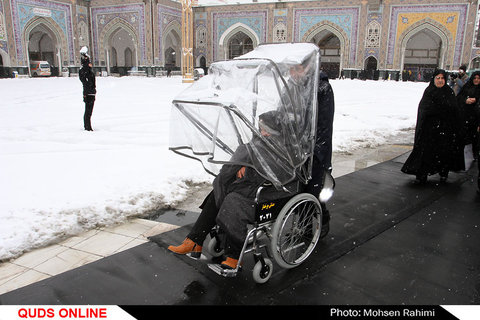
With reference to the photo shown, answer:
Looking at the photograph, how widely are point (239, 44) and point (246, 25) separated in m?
3.07

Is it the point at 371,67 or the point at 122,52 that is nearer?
the point at 371,67

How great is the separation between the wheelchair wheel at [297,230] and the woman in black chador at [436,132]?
231 centimetres

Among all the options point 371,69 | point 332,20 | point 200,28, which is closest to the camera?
point 332,20

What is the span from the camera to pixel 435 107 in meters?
4.01

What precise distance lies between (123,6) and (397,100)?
738 inches

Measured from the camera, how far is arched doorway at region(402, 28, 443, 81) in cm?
2448

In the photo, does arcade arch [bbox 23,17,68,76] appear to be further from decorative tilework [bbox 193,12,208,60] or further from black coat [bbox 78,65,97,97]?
black coat [bbox 78,65,97,97]

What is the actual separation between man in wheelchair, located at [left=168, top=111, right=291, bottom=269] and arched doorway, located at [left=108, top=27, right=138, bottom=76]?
92.1ft

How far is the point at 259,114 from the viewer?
82.5 inches

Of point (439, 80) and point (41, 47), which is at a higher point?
point (41, 47)

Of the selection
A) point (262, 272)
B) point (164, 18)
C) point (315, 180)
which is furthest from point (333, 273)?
point (164, 18)

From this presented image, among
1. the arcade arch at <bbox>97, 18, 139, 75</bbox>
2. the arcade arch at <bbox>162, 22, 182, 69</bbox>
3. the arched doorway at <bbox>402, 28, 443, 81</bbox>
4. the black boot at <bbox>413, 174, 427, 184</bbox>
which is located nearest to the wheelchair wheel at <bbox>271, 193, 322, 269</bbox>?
the black boot at <bbox>413, 174, 427, 184</bbox>

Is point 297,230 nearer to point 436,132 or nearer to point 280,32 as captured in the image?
point 436,132

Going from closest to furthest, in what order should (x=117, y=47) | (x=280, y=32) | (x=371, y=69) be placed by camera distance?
(x=371, y=69) < (x=280, y=32) < (x=117, y=47)
